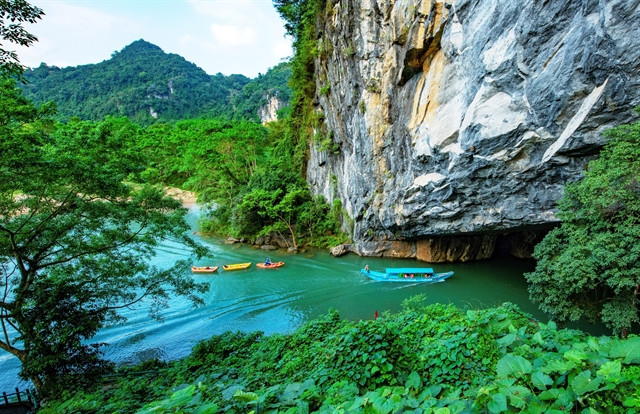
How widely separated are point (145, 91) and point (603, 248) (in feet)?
244

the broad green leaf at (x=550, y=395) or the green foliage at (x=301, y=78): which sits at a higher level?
the green foliage at (x=301, y=78)

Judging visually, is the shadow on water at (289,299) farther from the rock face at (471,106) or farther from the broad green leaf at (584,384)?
the broad green leaf at (584,384)

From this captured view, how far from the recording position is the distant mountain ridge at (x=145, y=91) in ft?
188

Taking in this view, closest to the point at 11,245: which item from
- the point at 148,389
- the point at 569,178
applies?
the point at 148,389

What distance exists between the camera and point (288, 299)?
12867 millimetres

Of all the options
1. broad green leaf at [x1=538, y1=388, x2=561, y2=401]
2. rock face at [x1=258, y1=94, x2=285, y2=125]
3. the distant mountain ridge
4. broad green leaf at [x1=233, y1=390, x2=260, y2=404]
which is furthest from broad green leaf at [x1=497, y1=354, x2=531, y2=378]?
rock face at [x1=258, y1=94, x2=285, y2=125]

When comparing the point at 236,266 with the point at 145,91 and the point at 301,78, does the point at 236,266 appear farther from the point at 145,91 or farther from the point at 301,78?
the point at 145,91

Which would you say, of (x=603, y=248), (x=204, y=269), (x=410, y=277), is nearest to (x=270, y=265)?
(x=204, y=269)

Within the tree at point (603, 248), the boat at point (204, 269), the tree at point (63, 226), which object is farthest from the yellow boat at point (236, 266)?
the tree at point (603, 248)

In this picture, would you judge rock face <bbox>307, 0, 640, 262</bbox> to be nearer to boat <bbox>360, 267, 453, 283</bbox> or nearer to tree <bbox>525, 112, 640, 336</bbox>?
tree <bbox>525, 112, 640, 336</bbox>

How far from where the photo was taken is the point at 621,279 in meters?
5.97

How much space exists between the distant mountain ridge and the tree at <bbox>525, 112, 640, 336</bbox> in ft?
175

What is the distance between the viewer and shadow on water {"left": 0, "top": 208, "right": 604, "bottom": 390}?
10.2m

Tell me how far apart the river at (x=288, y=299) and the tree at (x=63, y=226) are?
297 cm
